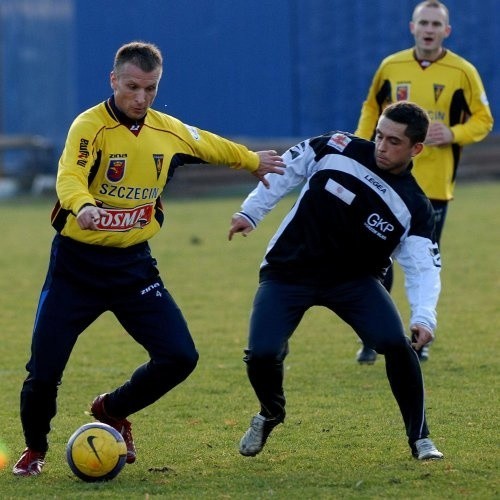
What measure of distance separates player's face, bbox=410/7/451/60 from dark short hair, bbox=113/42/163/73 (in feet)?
12.2

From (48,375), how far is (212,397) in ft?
7.41

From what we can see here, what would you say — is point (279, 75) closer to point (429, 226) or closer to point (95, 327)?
point (95, 327)

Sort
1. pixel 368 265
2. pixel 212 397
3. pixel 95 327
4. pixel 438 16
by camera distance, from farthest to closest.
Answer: pixel 95 327
pixel 438 16
pixel 212 397
pixel 368 265

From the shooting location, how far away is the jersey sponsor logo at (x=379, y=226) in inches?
243

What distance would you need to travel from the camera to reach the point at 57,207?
6.00 m

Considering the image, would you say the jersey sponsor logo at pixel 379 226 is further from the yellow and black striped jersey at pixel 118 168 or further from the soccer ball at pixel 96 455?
the soccer ball at pixel 96 455

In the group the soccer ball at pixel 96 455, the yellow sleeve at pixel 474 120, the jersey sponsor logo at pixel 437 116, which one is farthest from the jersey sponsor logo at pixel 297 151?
the jersey sponsor logo at pixel 437 116

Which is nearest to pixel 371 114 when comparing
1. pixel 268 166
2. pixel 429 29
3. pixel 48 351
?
pixel 429 29

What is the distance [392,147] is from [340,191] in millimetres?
363

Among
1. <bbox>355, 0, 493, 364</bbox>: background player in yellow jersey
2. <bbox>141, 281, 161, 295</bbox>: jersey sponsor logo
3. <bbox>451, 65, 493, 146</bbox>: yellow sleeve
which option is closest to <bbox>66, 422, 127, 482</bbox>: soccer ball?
<bbox>141, 281, 161, 295</bbox>: jersey sponsor logo

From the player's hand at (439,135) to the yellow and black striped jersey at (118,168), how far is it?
338cm

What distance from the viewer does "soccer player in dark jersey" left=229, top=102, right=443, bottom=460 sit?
20.0ft

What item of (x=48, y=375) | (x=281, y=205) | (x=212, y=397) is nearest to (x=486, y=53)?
(x=281, y=205)

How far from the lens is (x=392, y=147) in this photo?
6.15 m
